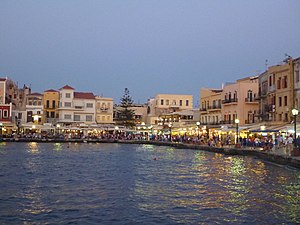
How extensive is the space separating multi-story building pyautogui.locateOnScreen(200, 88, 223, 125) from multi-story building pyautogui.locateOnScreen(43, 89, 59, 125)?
29.8 metres

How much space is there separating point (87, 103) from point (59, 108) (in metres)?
5.74

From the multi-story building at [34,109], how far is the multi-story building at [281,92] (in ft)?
162

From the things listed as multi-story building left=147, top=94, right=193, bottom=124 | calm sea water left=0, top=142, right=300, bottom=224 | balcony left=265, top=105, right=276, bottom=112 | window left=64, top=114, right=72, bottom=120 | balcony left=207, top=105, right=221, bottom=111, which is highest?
multi-story building left=147, top=94, right=193, bottom=124

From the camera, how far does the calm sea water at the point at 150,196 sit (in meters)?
14.8

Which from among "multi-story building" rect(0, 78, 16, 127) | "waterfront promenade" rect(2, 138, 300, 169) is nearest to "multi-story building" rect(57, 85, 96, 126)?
"multi-story building" rect(0, 78, 16, 127)

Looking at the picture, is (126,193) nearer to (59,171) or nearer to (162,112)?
(59,171)

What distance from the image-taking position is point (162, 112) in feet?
320

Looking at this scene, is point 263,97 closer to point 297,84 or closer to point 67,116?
point 297,84

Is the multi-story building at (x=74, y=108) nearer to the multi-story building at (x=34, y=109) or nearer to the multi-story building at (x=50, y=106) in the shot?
the multi-story building at (x=50, y=106)

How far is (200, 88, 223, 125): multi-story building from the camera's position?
227 feet

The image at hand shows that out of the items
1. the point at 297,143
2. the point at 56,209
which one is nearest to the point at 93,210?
the point at 56,209

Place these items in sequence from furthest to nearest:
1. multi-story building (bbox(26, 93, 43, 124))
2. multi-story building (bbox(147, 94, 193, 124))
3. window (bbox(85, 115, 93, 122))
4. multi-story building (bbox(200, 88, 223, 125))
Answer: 1. multi-story building (bbox(147, 94, 193, 124))
2. window (bbox(85, 115, 93, 122))
3. multi-story building (bbox(26, 93, 43, 124))
4. multi-story building (bbox(200, 88, 223, 125))

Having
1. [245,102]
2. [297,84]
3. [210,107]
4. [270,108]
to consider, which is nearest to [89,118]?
[210,107]

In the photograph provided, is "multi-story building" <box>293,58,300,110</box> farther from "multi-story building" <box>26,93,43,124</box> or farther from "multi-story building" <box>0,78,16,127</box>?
"multi-story building" <box>26,93,43,124</box>
